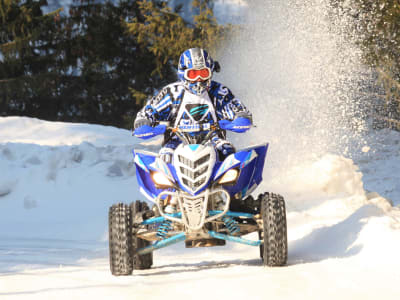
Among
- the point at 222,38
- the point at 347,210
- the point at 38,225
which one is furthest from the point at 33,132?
the point at 347,210

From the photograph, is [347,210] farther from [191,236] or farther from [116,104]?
[116,104]

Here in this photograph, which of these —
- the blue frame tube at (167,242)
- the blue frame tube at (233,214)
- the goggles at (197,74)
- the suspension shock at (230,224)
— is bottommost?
the blue frame tube at (167,242)

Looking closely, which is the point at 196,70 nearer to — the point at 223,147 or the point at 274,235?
the point at 223,147

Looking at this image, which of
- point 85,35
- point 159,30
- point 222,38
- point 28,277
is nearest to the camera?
point 28,277

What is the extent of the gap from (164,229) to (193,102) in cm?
119

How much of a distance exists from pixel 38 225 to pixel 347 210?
478cm

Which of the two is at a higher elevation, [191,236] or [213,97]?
[213,97]

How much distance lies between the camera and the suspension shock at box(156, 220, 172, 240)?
594cm

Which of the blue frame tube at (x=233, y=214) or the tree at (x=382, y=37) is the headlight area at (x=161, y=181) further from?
the tree at (x=382, y=37)

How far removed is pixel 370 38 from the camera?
683 inches

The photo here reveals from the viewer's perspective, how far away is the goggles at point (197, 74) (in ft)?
21.1

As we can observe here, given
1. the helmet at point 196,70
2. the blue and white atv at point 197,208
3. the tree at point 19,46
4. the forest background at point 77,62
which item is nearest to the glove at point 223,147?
the blue and white atv at point 197,208

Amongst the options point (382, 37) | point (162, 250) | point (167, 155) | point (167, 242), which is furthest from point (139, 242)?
point (382, 37)

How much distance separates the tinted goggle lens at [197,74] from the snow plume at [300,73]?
418 inches
